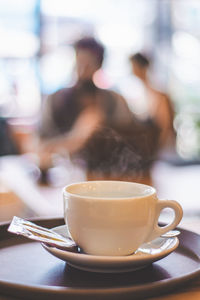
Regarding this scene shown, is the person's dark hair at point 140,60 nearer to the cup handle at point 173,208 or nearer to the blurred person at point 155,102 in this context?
the blurred person at point 155,102

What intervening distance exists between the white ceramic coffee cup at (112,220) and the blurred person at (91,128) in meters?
0.91

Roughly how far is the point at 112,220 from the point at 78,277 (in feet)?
0.28

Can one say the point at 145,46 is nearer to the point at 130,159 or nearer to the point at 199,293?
the point at 130,159

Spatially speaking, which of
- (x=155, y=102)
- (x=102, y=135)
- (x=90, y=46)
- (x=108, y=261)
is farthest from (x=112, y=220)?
(x=155, y=102)

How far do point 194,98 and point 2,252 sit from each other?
5246 millimetres

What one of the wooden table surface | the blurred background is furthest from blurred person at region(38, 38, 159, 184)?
the blurred background

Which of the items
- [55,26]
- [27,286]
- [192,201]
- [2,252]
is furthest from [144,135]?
[55,26]

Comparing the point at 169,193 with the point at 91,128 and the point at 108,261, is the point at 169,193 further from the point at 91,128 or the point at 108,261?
the point at 108,261

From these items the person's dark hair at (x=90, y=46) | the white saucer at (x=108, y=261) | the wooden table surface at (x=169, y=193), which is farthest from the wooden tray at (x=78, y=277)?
the person's dark hair at (x=90, y=46)

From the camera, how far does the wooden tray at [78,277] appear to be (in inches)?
17.6

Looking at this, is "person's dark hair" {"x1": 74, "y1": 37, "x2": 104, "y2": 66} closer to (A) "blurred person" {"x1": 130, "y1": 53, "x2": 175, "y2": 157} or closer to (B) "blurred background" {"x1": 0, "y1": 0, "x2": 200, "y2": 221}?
(A) "blurred person" {"x1": 130, "y1": 53, "x2": 175, "y2": 157}

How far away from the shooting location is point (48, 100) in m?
2.39

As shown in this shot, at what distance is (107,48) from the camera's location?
504 centimetres

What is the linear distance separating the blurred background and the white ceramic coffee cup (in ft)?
13.7
